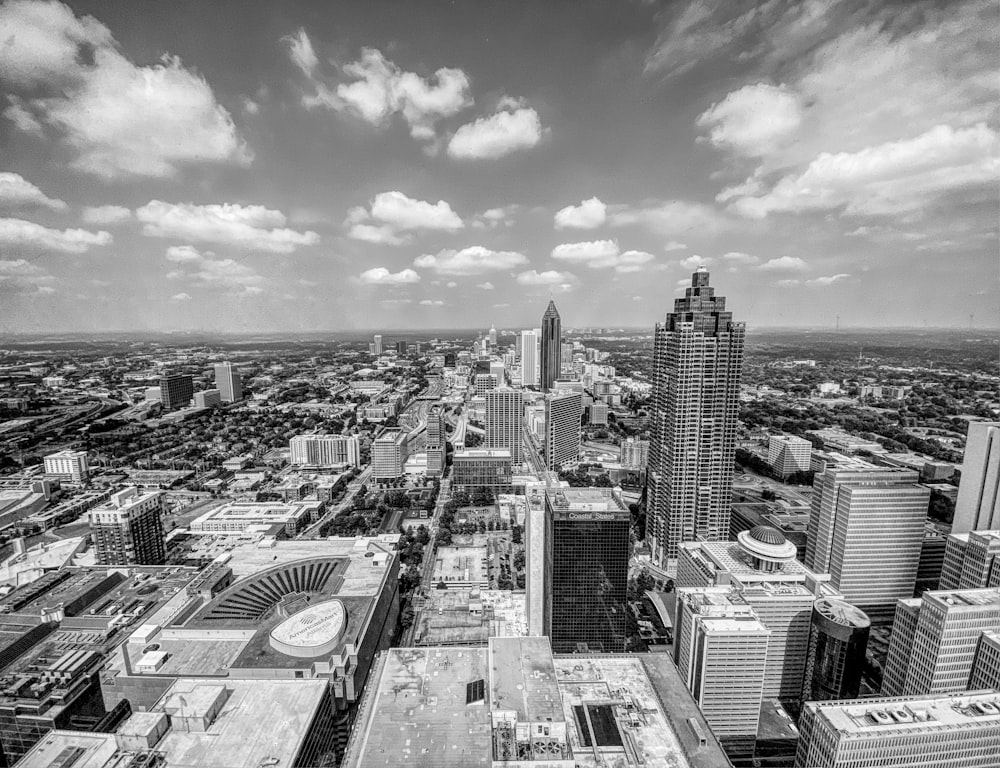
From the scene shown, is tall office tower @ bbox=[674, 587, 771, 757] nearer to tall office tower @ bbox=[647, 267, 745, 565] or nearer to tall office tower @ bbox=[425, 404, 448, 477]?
tall office tower @ bbox=[647, 267, 745, 565]

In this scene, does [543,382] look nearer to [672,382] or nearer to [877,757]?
[672,382]

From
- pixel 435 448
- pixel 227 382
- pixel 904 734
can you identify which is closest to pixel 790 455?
pixel 435 448

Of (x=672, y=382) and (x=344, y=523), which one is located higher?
(x=672, y=382)

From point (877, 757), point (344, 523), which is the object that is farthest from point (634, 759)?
point (344, 523)

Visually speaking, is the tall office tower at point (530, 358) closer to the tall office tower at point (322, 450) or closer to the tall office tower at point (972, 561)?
the tall office tower at point (322, 450)

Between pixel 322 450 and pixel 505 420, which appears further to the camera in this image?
pixel 322 450

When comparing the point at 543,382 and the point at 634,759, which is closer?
the point at 634,759

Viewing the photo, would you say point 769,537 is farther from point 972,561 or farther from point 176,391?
point 176,391
